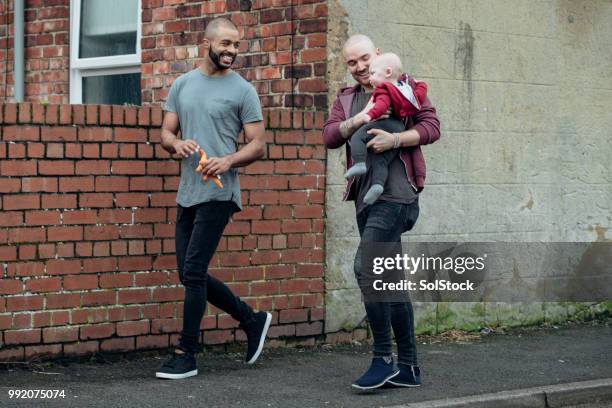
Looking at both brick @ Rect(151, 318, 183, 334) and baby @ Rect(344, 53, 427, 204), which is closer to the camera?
baby @ Rect(344, 53, 427, 204)

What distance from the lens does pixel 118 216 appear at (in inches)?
296

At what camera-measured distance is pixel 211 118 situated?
6.84 meters

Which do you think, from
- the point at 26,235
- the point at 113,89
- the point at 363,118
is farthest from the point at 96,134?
the point at 113,89

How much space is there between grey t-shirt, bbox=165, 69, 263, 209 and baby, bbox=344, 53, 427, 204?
0.76 meters

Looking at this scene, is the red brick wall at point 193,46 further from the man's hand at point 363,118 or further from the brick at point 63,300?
the brick at point 63,300

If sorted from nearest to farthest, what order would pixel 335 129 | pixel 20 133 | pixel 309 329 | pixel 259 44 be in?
pixel 335 129 → pixel 20 133 → pixel 309 329 → pixel 259 44

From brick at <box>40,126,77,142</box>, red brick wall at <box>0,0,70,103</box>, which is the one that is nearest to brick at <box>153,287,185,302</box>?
brick at <box>40,126,77,142</box>

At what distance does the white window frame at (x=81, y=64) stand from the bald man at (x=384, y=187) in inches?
137

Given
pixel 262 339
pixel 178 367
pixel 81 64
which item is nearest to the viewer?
pixel 178 367

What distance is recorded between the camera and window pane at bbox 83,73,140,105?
9.80 m

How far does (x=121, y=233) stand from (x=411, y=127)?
6.66ft

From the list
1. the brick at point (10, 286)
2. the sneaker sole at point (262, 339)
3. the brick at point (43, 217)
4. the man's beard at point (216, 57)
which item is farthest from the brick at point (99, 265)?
the man's beard at point (216, 57)

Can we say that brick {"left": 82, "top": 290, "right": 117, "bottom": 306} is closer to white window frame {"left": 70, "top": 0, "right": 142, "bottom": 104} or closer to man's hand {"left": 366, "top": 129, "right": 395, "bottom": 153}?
man's hand {"left": 366, "top": 129, "right": 395, "bottom": 153}

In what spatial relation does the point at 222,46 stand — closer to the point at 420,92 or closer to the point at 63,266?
the point at 420,92
